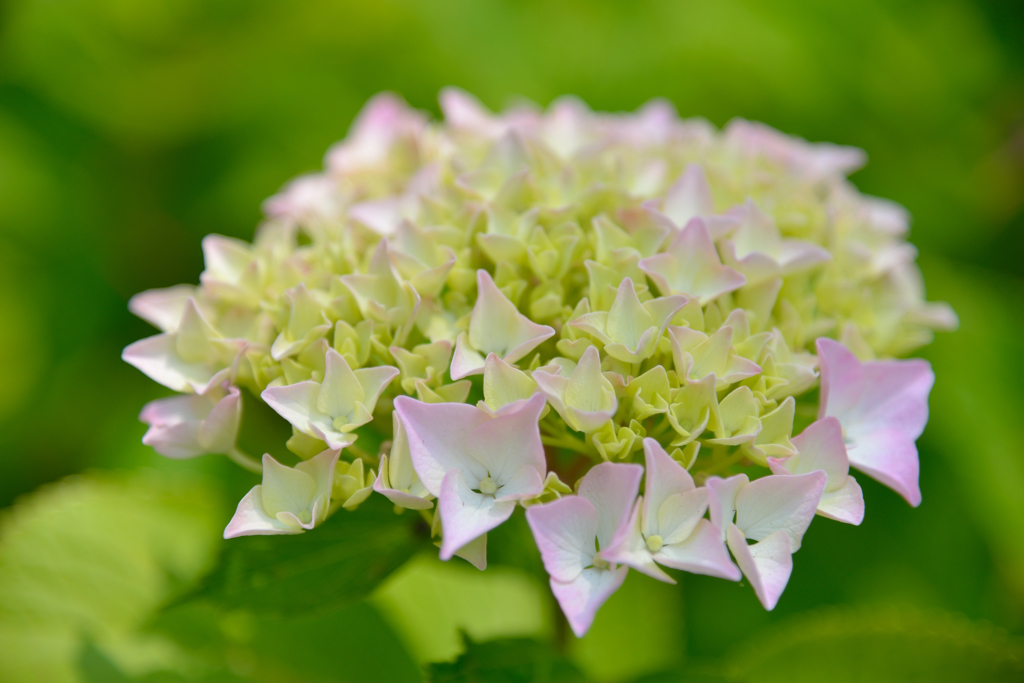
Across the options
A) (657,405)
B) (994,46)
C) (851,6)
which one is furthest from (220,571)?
(994,46)

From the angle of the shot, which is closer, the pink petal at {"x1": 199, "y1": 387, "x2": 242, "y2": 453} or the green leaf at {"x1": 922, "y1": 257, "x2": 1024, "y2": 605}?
the pink petal at {"x1": 199, "y1": 387, "x2": 242, "y2": 453}

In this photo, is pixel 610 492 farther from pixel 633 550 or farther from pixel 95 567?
pixel 95 567

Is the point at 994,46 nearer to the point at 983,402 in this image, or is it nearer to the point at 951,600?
the point at 983,402

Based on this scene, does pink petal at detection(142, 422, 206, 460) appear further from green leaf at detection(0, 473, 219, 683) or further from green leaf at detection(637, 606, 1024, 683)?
green leaf at detection(637, 606, 1024, 683)

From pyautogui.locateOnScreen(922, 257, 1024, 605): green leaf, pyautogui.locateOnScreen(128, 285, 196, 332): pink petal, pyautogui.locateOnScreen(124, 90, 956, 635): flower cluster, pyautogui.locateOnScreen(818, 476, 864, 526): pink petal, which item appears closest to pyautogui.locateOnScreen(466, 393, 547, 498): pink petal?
pyautogui.locateOnScreen(124, 90, 956, 635): flower cluster

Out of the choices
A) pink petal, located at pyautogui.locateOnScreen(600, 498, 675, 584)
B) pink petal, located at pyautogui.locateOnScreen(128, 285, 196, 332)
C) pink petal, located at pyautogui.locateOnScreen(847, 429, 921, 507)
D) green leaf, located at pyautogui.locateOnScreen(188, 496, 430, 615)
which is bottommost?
green leaf, located at pyautogui.locateOnScreen(188, 496, 430, 615)

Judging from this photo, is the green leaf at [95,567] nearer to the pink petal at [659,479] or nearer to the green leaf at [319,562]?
the green leaf at [319,562]
